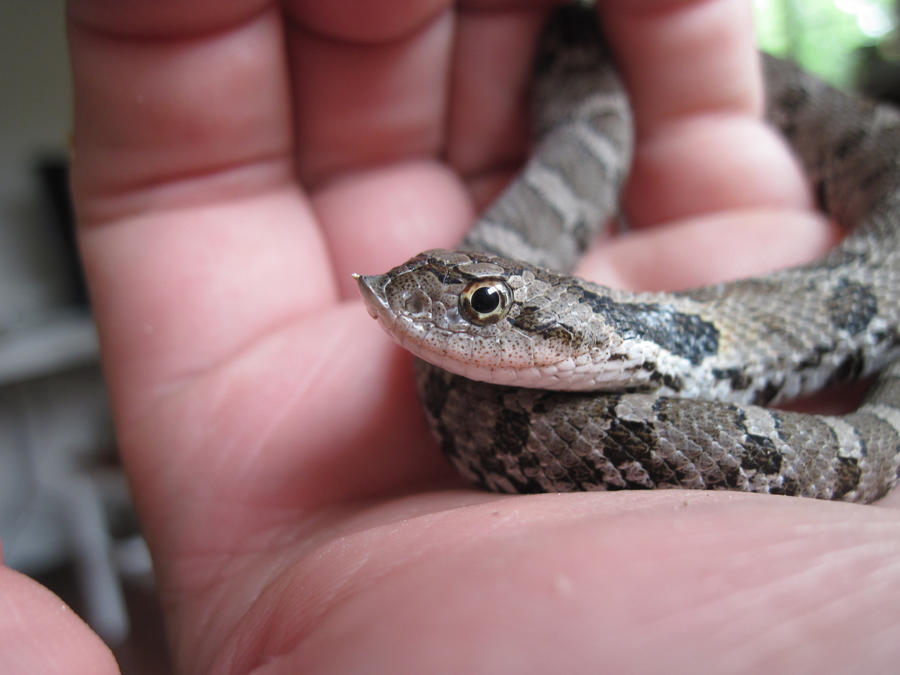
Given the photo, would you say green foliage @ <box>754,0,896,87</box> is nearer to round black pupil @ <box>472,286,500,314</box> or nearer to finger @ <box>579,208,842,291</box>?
finger @ <box>579,208,842,291</box>

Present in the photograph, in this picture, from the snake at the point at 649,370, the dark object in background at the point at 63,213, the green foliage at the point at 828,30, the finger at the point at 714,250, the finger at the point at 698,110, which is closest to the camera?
the snake at the point at 649,370

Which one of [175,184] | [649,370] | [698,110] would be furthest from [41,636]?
[698,110]

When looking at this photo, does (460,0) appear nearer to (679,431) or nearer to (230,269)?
(230,269)

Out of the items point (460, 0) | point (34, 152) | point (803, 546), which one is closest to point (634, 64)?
point (460, 0)

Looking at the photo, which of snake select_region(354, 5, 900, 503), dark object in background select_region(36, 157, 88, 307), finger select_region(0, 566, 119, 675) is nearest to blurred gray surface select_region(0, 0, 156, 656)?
dark object in background select_region(36, 157, 88, 307)

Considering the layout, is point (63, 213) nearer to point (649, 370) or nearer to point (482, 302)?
point (482, 302)

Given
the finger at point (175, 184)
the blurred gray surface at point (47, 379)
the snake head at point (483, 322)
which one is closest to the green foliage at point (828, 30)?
the finger at point (175, 184)

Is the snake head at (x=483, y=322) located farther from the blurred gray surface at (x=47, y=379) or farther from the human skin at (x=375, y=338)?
the blurred gray surface at (x=47, y=379)

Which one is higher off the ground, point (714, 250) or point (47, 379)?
point (714, 250)
